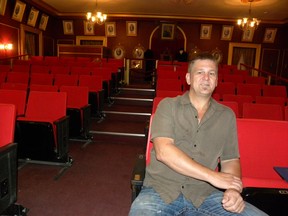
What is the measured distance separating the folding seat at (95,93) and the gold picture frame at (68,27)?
8666 mm

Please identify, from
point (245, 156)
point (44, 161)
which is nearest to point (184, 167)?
point (245, 156)

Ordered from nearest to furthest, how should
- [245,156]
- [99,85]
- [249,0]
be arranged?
[245,156] → [99,85] → [249,0]

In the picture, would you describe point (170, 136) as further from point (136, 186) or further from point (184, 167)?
point (136, 186)

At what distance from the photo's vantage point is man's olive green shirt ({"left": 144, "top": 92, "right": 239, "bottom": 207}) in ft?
4.68

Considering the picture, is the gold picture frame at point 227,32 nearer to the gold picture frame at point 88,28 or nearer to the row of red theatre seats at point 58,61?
the row of red theatre seats at point 58,61

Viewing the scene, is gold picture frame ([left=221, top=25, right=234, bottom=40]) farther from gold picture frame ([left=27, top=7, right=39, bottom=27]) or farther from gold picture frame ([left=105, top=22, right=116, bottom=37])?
gold picture frame ([left=27, top=7, right=39, bottom=27])

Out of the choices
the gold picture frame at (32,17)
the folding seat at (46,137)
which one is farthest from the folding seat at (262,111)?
the gold picture frame at (32,17)

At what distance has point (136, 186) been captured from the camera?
1.43 meters

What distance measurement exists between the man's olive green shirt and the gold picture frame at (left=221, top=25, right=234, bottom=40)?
38.6 feet

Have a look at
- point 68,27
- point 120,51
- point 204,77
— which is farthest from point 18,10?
point 204,77

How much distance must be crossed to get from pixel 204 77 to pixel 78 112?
245cm

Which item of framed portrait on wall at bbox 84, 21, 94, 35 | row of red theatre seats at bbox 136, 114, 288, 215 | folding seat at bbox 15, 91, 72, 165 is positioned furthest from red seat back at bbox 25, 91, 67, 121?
framed portrait on wall at bbox 84, 21, 94, 35

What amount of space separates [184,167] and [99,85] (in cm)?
384

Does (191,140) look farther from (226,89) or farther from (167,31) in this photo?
(167,31)
